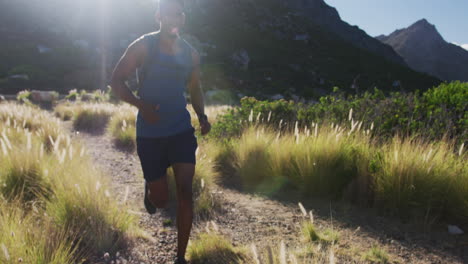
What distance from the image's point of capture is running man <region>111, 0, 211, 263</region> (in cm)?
255

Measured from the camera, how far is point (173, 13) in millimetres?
2639

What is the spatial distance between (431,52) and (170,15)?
8708 inches

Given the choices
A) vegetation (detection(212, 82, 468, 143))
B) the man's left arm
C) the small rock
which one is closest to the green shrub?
the man's left arm

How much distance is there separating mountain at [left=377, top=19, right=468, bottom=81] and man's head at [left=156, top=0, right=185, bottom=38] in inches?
7692

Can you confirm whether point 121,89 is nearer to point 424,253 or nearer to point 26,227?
point 26,227

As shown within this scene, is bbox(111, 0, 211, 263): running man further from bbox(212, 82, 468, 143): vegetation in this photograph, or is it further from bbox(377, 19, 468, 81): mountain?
bbox(377, 19, 468, 81): mountain

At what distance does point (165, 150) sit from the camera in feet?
8.86

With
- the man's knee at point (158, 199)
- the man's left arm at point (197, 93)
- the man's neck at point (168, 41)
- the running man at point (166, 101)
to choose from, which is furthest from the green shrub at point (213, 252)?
the man's neck at point (168, 41)

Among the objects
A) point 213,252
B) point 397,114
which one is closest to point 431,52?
point 397,114

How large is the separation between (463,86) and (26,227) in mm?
6806

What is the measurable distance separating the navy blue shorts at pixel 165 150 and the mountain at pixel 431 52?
642ft

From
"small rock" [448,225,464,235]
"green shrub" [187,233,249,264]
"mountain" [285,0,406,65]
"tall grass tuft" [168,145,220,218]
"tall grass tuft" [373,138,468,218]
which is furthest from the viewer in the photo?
"mountain" [285,0,406,65]

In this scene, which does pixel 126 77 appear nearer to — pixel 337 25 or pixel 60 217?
pixel 60 217

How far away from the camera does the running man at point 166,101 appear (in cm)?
255
